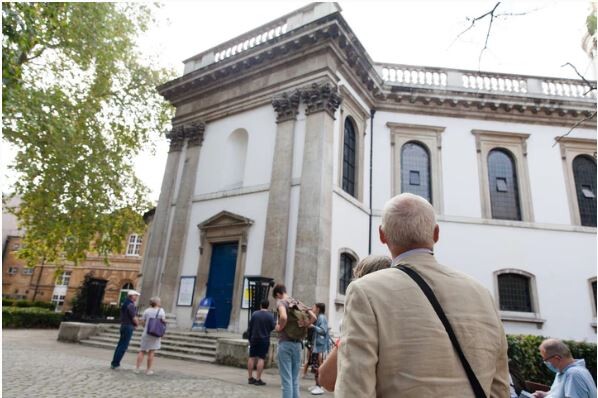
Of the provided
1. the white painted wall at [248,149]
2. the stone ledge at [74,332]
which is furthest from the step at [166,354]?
the white painted wall at [248,149]

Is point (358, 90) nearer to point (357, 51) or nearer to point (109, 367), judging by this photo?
point (357, 51)

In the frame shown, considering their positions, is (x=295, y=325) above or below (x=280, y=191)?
below

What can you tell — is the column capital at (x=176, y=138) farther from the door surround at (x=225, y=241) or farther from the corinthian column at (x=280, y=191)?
the corinthian column at (x=280, y=191)

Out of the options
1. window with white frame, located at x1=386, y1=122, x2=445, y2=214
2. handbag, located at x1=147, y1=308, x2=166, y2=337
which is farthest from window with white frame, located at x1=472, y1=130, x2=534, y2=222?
handbag, located at x1=147, y1=308, x2=166, y2=337

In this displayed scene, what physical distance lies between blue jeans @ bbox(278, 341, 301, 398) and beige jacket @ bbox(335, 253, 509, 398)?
156 inches

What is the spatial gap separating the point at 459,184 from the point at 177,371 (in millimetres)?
12666

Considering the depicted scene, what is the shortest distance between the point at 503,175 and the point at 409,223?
54.9ft

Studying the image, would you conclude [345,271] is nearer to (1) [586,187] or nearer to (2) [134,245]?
(1) [586,187]

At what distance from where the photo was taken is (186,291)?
1395cm

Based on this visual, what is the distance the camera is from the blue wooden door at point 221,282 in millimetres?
13047

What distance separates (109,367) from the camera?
→ 7984 millimetres

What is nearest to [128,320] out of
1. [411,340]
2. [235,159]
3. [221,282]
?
[221,282]

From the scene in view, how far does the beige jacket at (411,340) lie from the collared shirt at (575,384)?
2881 mm

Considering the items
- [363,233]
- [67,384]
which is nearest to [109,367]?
[67,384]
